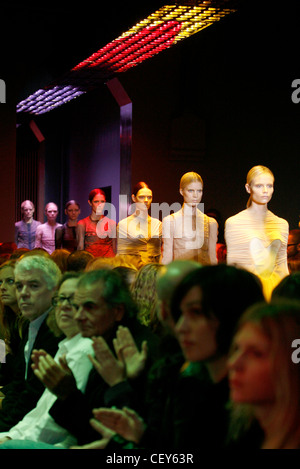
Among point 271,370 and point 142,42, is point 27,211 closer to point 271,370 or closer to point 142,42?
point 142,42

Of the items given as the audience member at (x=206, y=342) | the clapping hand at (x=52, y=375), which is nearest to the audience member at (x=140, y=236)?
the clapping hand at (x=52, y=375)

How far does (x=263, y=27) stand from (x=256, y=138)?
5.32ft

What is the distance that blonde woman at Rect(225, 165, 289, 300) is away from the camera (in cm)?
581

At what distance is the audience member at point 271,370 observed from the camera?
60.1 inches

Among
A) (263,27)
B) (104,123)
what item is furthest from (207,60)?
(104,123)

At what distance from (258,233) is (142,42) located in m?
3.52

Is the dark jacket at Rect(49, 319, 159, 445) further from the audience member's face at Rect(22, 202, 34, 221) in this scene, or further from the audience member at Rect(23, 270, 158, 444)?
the audience member's face at Rect(22, 202, 34, 221)

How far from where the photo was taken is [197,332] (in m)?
1.94

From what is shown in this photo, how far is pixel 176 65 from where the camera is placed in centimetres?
1267

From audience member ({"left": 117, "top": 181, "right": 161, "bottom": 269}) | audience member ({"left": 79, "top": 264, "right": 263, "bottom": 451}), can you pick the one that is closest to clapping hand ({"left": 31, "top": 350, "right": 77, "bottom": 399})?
audience member ({"left": 79, "top": 264, "right": 263, "bottom": 451})

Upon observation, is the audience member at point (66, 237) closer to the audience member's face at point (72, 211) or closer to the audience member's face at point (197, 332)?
the audience member's face at point (72, 211)

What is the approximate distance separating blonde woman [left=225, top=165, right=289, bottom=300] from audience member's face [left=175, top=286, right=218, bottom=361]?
385 cm

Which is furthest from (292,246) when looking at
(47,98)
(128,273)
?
(47,98)

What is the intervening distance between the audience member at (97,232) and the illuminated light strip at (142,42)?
1.56m
